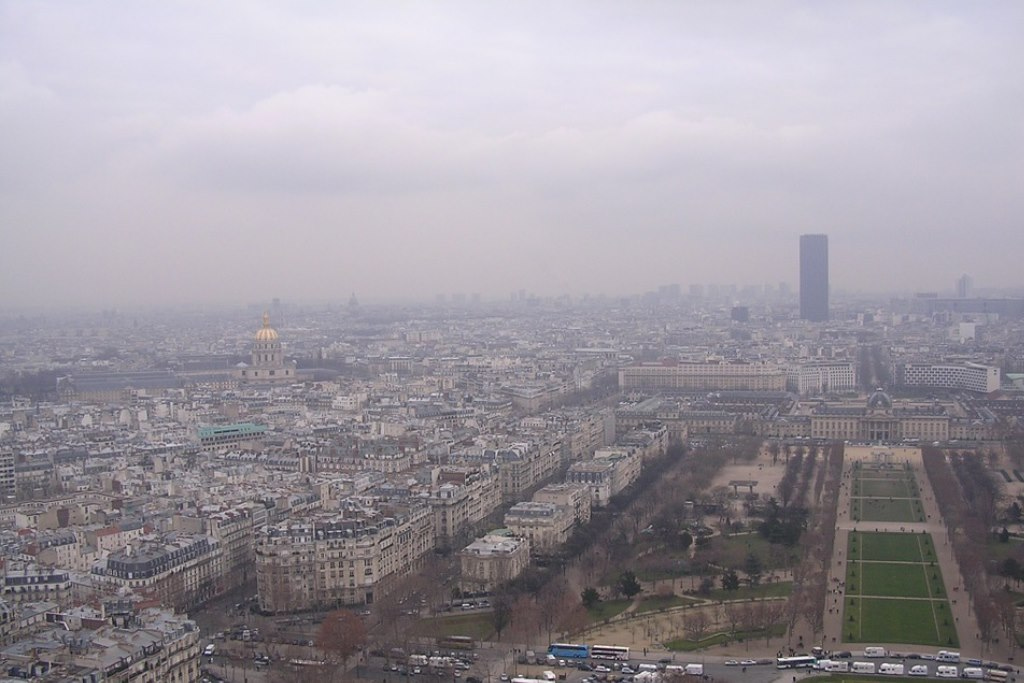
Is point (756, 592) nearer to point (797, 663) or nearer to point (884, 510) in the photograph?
point (797, 663)

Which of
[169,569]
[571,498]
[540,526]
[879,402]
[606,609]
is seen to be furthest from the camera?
[879,402]

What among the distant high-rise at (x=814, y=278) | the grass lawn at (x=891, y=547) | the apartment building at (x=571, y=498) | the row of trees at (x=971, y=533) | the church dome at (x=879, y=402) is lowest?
the grass lawn at (x=891, y=547)

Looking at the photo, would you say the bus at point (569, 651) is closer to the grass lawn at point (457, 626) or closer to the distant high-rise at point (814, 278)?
the grass lawn at point (457, 626)

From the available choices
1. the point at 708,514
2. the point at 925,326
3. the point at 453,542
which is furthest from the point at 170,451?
the point at 925,326

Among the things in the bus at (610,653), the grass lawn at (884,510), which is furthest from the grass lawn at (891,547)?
the bus at (610,653)

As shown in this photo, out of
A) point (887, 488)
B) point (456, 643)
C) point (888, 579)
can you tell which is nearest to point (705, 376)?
point (887, 488)

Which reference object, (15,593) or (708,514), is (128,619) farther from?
(708,514)
